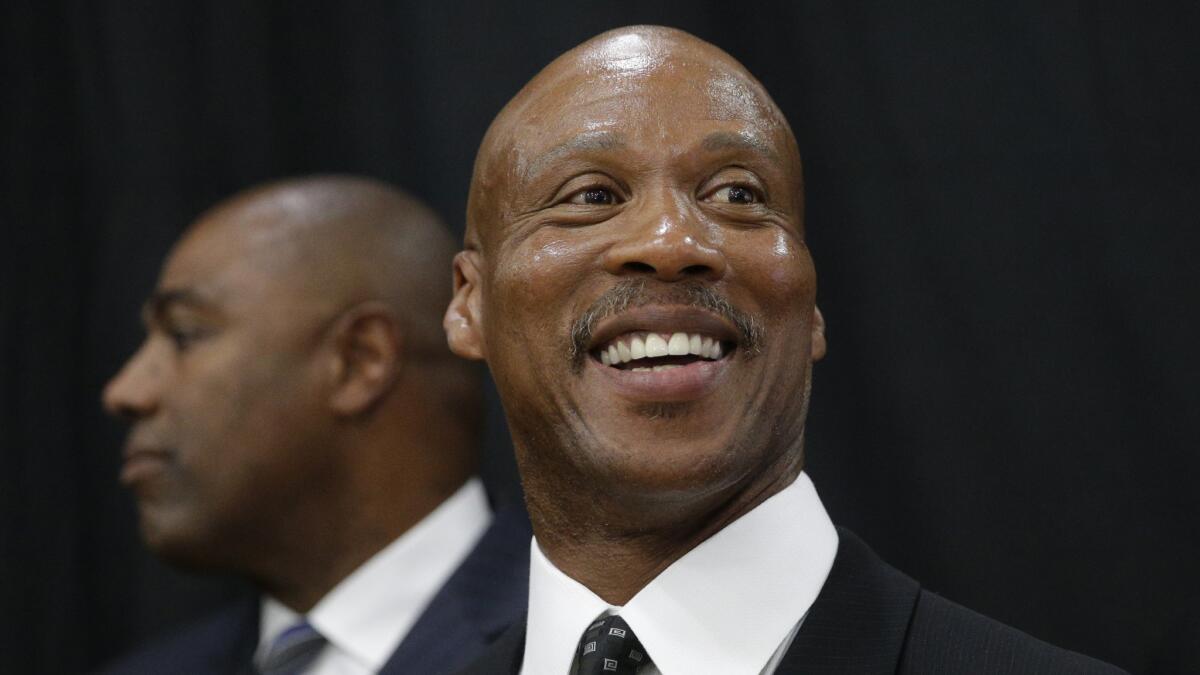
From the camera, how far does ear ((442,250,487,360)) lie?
1.65 meters

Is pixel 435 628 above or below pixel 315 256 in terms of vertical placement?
below

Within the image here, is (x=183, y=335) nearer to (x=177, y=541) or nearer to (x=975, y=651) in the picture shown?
(x=177, y=541)

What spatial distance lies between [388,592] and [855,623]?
1097 millimetres

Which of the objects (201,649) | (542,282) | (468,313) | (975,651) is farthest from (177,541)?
(975,651)

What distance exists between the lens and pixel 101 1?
2.85m

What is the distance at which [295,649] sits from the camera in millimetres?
2393

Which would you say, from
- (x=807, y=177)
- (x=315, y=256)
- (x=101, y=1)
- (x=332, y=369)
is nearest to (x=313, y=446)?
(x=332, y=369)

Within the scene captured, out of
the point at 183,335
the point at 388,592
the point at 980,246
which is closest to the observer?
the point at 980,246

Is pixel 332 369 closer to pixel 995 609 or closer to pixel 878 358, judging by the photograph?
pixel 878 358

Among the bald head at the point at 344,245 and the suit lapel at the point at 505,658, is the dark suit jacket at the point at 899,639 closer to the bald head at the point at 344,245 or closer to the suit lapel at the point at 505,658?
the suit lapel at the point at 505,658

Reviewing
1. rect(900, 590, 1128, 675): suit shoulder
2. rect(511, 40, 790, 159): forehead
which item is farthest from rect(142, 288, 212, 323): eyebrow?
rect(900, 590, 1128, 675): suit shoulder

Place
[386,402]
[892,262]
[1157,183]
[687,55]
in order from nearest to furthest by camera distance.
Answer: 1. [687,55]
2. [1157,183]
3. [892,262]
4. [386,402]

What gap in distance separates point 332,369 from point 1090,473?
41.7 inches

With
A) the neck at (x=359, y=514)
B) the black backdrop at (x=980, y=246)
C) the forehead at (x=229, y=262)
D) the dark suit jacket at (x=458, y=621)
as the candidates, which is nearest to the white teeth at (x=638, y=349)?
the dark suit jacket at (x=458, y=621)
